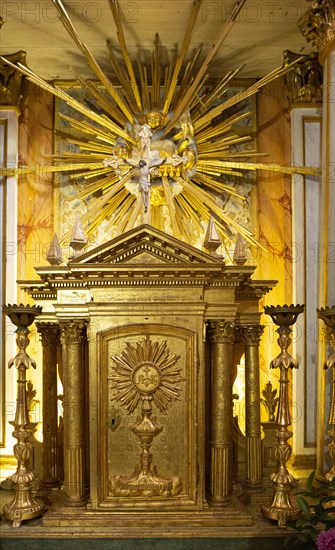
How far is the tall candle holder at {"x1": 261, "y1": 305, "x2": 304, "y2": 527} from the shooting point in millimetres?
4668

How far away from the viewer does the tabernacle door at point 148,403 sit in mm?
4812

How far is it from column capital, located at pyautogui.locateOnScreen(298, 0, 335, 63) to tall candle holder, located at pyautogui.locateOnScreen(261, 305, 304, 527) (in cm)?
218

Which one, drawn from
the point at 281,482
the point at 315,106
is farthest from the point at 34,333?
the point at 315,106

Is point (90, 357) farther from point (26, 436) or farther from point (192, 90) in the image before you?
point (192, 90)

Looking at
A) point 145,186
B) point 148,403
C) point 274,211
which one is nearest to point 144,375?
point 148,403

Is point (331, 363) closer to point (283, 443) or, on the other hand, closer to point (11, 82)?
point (283, 443)

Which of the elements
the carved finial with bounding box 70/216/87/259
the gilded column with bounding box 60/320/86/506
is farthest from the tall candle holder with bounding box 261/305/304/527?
the carved finial with bounding box 70/216/87/259

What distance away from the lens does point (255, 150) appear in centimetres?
676

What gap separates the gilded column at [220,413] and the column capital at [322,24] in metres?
2.37

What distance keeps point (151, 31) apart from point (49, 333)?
110 inches

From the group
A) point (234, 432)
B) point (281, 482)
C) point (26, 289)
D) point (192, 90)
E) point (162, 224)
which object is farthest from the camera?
point (162, 224)

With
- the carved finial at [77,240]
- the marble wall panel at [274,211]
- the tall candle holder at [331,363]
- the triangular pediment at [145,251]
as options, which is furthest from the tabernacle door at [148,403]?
the marble wall panel at [274,211]

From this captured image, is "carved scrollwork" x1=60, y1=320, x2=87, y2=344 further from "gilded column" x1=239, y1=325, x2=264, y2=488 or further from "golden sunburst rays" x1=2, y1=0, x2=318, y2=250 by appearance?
"golden sunburst rays" x1=2, y1=0, x2=318, y2=250

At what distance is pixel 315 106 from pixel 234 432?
2.99m
